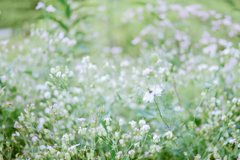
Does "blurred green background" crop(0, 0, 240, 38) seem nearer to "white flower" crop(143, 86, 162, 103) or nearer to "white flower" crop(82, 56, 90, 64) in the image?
"white flower" crop(82, 56, 90, 64)

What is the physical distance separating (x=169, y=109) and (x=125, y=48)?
A: 2036 mm

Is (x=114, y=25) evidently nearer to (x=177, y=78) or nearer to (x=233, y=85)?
(x=177, y=78)

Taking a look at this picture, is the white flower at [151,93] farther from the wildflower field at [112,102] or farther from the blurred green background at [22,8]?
the blurred green background at [22,8]

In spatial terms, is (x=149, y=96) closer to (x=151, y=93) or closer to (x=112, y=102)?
(x=151, y=93)

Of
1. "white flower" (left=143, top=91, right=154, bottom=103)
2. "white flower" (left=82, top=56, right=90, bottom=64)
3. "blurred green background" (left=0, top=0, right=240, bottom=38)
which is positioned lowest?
"blurred green background" (left=0, top=0, right=240, bottom=38)

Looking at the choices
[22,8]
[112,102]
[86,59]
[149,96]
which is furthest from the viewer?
[22,8]

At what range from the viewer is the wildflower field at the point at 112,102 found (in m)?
0.82

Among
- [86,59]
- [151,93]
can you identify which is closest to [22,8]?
[86,59]

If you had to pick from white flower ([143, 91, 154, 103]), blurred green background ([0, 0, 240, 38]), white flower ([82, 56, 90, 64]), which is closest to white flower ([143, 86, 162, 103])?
white flower ([143, 91, 154, 103])

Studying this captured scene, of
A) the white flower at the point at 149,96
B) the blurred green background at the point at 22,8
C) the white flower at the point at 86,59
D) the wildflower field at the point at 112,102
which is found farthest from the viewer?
the blurred green background at the point at 22,8

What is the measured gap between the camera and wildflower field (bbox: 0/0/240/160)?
82 centimetres

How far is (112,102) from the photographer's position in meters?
1.14

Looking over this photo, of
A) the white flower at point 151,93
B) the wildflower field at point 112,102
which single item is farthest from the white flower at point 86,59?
the white flower at point 151,93

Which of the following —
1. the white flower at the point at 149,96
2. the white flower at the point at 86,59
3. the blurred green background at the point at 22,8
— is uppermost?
the white flower at the point at 86,59
